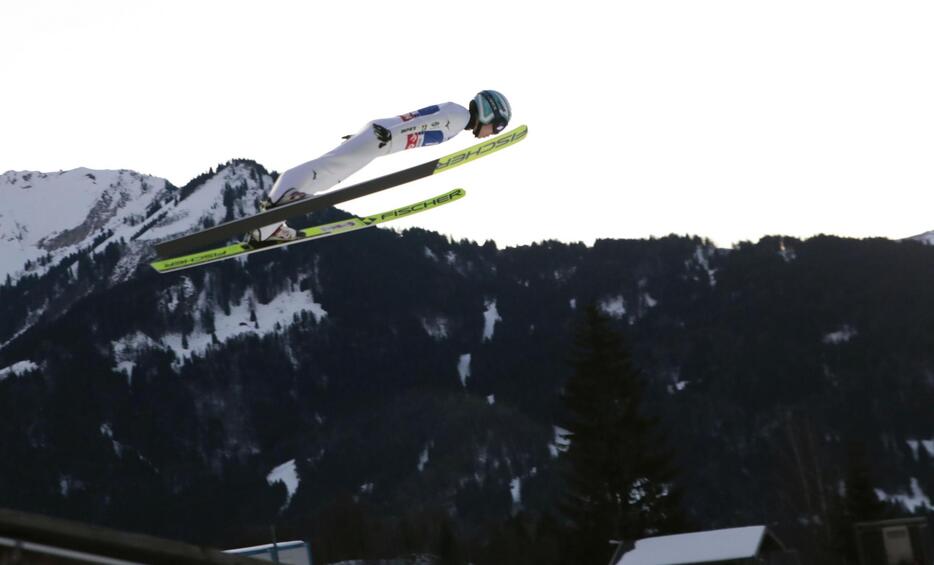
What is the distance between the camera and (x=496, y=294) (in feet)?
573

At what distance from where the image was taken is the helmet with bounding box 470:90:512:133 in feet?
45.3

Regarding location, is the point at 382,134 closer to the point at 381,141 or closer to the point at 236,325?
the point at 381,141

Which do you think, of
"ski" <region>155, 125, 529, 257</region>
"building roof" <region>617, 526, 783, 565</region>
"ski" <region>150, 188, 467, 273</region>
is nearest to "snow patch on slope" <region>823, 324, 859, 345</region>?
"building roof" <region>617, 526, 783, 565</region>

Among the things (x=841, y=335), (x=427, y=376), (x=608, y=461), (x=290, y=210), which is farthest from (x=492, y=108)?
(x=427, y=376)

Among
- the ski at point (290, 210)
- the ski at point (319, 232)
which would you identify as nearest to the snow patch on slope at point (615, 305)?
the ski at point (319, 232)

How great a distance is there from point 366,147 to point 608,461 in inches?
1026

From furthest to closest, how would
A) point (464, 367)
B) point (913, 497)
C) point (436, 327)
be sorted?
point (436, 327) → point (464, 367) → point (913, 497)

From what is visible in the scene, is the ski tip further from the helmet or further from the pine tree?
the pine tree

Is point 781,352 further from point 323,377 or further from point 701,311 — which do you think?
point 323,377

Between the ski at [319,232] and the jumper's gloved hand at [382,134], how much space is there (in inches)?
53.1

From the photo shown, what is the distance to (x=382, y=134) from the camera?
40.2ft

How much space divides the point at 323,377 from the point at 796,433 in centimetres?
12540

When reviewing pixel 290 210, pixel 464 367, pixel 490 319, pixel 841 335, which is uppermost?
pixel 490 319

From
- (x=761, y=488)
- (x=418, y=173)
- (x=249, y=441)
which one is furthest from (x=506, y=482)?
(x=418, y=173)
